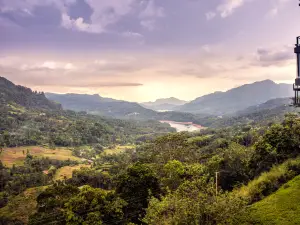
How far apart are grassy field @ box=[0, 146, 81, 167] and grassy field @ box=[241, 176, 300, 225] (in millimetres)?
111438

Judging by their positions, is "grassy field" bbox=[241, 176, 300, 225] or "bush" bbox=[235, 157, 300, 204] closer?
"grassy field" bbox=[241, 176, 300, 225]

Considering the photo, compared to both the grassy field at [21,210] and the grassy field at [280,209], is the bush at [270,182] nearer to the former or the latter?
the grassy field at [280,209]

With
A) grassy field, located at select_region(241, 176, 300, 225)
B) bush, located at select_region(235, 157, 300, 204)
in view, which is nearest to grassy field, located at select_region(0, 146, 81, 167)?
bush, located at select_region(235, 157, 300, 204)

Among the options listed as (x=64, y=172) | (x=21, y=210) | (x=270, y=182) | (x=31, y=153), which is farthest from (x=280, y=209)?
(x=31, y=153)

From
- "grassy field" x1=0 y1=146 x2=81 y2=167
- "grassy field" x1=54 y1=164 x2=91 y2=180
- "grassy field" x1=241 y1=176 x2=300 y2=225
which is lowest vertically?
"grassy field" x1=54 y1=164 x2=91 y2=180

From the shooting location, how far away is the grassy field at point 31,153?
380 ft

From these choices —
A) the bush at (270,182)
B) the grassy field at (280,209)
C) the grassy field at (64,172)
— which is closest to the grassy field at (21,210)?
the bush at (270,182)

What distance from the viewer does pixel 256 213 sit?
52.1 feet

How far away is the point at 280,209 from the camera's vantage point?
51.6 feet

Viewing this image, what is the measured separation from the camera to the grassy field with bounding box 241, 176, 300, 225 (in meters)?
14.8

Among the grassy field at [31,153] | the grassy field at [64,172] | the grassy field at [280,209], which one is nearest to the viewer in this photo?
the grassy field at [280,209]

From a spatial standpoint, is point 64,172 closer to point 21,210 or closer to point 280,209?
point 21,210

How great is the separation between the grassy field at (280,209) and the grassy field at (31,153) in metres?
111

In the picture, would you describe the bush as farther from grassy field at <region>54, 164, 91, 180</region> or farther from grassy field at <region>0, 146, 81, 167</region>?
grassy field at <region>0, 146, 81, 167</region>
